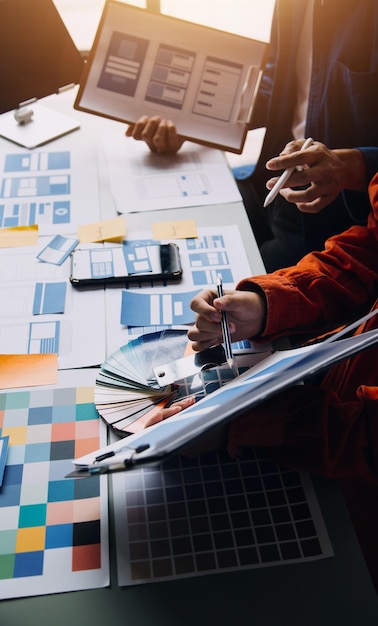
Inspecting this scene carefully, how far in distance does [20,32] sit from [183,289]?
2.69 feet

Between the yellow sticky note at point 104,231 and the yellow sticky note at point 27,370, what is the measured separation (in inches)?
13.8

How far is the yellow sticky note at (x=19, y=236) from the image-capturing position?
126 cm

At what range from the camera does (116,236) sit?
1.29m

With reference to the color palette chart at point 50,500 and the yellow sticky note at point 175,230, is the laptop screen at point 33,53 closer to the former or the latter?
the yellow sticky note at point 175,230

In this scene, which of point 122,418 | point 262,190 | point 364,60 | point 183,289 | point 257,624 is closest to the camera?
point 257,624

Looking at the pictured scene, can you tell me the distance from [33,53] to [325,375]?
1.11 metres

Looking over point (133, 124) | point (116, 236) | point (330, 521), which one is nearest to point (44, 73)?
point (133, 124)

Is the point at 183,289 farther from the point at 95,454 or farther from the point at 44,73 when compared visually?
the point at 44,73

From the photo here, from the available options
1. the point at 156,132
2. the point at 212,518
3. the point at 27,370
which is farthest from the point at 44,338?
the point at 156,132

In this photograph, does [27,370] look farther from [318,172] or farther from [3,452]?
[318,172]

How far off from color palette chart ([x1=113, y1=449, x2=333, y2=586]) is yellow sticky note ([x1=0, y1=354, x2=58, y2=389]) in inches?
9.5

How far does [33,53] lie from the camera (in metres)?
1.49

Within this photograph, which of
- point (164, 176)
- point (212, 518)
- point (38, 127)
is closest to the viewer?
point (212, 518)

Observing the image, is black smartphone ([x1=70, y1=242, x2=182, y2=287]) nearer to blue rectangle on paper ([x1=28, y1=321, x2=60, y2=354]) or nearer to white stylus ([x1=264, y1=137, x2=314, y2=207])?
blue rectangle on paper ([x1=28, y1=321, x2=60, y2=354])
